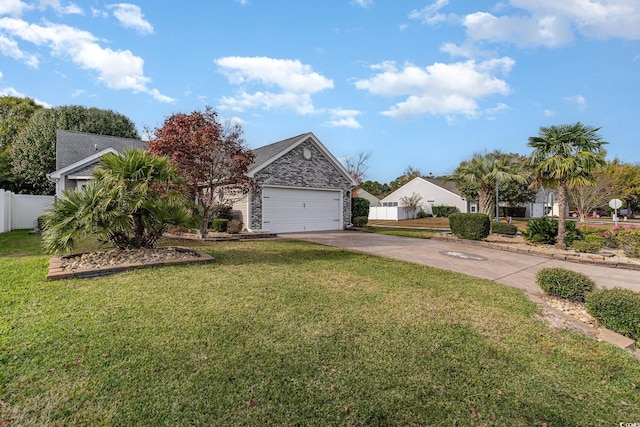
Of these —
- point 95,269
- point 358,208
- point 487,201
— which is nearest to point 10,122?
point 358,208

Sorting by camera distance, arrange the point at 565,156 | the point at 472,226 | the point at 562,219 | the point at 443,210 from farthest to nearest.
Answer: the point at 443,210 → the point at 472,226 → the point at 565,156 → the point at 562,219

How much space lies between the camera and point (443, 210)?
33.2 m

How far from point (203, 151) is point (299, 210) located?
6997 mm

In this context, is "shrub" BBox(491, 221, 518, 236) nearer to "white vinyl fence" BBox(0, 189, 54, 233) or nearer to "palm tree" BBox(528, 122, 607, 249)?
"palm tree" BBox(528, 122, 607, 249)

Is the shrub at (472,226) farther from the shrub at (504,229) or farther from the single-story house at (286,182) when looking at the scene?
the single-story house at (286,182)

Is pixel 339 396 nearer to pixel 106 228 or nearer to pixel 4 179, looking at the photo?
pixel 106 228

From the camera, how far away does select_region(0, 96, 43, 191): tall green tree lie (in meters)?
23.8

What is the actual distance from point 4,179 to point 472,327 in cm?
3263

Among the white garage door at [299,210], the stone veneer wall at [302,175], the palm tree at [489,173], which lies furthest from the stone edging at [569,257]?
the stone veneer wall at [302,175]

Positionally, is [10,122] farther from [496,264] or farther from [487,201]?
[487,201]

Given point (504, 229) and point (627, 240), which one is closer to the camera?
point (627, 240)

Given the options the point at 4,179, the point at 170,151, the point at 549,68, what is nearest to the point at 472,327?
the point at 170,151

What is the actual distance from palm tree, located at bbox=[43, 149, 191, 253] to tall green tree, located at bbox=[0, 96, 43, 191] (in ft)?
83.2

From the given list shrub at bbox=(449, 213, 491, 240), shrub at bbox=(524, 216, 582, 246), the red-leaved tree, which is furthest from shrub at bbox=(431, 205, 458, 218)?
the red-leaved tree
